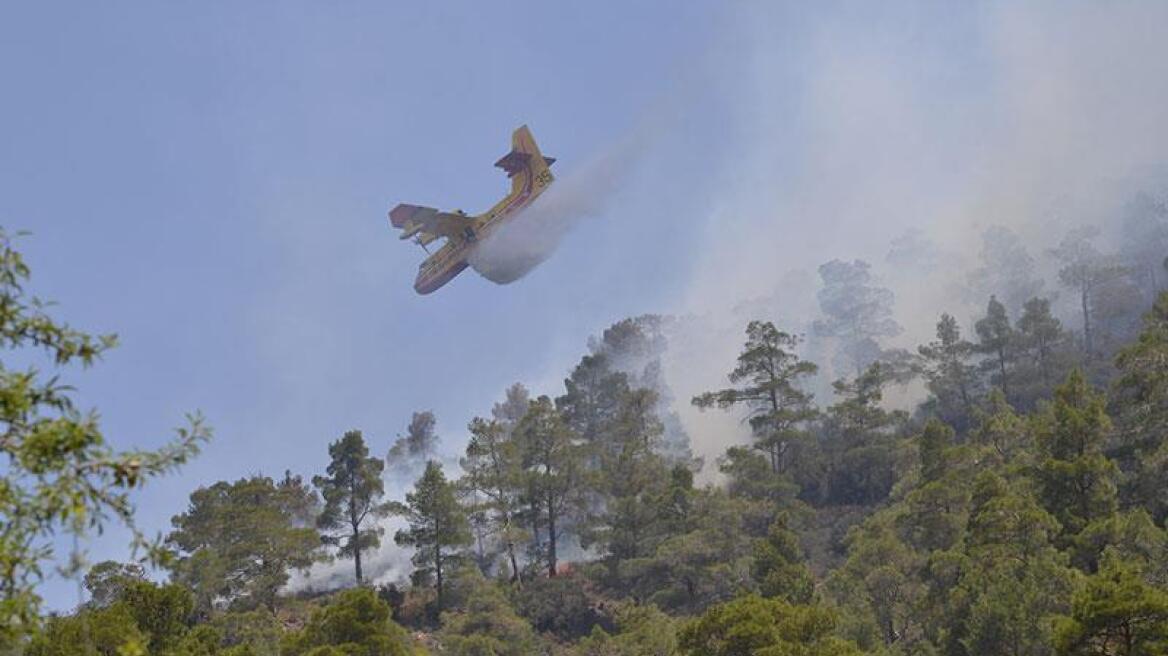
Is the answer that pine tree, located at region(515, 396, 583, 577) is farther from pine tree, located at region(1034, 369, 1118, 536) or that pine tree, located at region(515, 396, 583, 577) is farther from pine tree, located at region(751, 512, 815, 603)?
pine tree, located at region(1034, 369, 1118, 536)

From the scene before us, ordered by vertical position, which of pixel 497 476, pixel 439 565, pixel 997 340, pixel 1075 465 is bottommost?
pixel 439 565

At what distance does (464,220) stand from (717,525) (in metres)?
20.4

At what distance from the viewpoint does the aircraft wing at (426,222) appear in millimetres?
60531

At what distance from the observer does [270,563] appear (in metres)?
54.8

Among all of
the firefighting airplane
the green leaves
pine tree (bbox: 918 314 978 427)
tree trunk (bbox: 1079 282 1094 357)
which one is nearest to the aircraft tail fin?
the firefighting airplane

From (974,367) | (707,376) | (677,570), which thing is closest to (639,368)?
(707,376)

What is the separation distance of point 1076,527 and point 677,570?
18454mm

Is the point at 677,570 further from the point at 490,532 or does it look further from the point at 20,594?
the point at 20,594

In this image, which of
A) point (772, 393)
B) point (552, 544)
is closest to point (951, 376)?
point (772, 393)

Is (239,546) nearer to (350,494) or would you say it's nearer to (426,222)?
(350,494)

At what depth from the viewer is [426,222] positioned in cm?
6062

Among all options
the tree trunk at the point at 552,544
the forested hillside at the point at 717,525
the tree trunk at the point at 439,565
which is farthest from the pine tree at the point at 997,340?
the tree trunk at the point at 439,565

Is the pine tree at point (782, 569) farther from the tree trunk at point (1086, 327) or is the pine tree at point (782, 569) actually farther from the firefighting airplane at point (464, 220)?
the tree trunk at point (1086, 327)

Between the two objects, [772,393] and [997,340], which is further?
[997,340]
